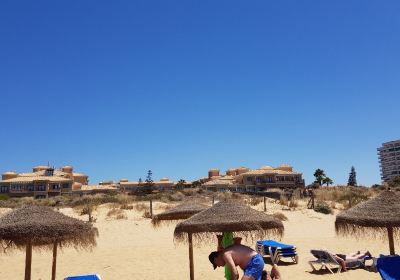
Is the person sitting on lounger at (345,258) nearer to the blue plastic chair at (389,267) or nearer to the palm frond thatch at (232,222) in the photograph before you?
the blue plastic chair at (389,267)

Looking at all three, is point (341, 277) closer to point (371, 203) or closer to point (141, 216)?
point (371, 203)

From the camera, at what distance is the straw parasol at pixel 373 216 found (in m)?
7.73

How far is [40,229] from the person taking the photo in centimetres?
660

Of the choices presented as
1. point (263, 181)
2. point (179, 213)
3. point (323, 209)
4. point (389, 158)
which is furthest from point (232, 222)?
point (389, 158)

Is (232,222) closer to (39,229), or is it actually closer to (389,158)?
(39,229)

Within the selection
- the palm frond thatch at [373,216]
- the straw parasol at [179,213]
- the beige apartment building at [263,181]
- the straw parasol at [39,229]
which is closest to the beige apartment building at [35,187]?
the beige apartment building at [263,181]

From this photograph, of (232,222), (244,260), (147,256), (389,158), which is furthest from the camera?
(389,158)

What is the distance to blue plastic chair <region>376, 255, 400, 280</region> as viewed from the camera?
7035mm

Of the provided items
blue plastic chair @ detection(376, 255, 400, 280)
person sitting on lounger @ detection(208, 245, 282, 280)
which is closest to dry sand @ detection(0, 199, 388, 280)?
blue plastic chair @ detection(376, 255, 400, 280)

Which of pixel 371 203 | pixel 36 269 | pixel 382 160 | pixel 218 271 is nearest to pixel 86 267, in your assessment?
pixel 36 269

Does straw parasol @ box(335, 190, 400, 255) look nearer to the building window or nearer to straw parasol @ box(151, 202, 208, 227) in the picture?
straw parasol @ box(151, 202, 208, 227)

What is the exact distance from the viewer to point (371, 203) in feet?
27.6

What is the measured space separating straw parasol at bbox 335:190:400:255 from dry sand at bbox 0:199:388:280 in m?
2.33

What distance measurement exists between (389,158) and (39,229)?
14683 centimetres
